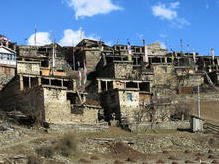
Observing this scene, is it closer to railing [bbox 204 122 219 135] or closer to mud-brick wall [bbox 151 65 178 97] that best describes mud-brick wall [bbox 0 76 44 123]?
railing [bbox 204 122 219 135]

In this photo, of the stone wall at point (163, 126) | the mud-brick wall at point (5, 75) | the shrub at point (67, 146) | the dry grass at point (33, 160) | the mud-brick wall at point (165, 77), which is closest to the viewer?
the dry grass at point (33, 160)

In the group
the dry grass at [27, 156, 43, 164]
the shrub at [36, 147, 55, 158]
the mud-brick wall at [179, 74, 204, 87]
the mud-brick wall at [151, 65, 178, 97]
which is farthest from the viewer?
the mud-brick wall at [179, 74, 204, 87]

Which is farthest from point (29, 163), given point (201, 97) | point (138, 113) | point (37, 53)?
point (37, 53)

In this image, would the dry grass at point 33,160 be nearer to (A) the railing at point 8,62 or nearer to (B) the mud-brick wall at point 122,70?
(A) the railing at point 8,62

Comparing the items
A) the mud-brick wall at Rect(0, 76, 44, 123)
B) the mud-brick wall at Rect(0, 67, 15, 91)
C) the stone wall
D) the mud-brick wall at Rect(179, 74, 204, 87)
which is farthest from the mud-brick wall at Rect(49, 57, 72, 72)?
the stone wall

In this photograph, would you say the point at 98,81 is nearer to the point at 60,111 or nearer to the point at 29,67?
the point at 29,67

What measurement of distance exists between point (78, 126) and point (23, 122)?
594 cm

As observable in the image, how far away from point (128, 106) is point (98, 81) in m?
9.81

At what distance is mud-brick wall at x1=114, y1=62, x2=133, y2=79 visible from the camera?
69812 mm

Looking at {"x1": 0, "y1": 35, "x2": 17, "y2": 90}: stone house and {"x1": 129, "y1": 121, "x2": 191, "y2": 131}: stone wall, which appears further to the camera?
{"x1": 0, "y1": 35, "x2": 17, "y2": 90}: stone house

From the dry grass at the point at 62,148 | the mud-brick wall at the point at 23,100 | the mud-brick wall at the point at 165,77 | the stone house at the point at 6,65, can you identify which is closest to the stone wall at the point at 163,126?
the mud-brick wall at the point at 23,100

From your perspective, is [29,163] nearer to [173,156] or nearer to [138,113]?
[173,156]

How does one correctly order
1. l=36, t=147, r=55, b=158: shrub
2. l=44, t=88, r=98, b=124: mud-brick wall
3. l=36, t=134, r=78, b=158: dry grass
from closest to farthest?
l=36, t=147, r=55, b=158: shrub, l=36, t=134, r=78, b=158: dry grass, l=44, t=88, r=98, b=124: mud-brick wall

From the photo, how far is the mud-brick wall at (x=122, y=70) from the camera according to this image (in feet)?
229
